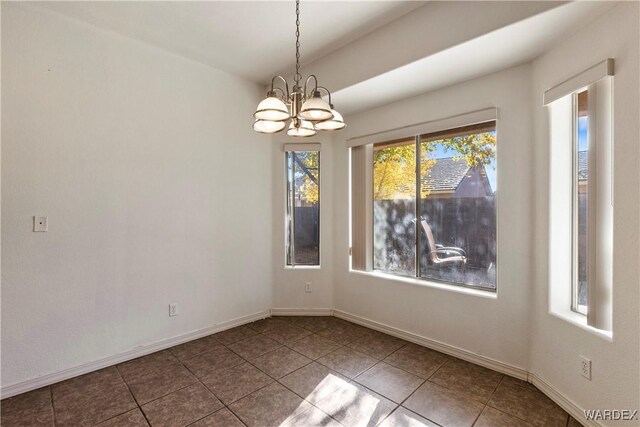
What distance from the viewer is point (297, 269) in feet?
12.3

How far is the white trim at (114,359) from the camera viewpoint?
7.07ft

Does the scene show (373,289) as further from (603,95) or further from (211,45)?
(211,45)

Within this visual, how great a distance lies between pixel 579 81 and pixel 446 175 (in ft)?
3.95

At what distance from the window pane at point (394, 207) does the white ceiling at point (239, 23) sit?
4.11 ft

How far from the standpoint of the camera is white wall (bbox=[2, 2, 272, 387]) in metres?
2.17

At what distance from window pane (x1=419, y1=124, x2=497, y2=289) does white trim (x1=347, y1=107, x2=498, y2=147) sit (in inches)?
5.2

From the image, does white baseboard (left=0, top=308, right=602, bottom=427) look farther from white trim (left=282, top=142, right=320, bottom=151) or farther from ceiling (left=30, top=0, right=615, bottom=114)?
ceiling (left=30, top=0, right=615, bottom=114)

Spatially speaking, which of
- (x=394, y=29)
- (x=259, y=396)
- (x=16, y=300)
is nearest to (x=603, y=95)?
(x=394, y=29)

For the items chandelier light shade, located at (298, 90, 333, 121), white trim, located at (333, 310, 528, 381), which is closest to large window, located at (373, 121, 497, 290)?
white trim, located at (333, 310, 528, 381)

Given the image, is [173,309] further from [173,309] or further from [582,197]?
[582,197]

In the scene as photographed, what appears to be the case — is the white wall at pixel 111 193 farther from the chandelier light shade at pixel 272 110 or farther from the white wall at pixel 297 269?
the chandelier light shade at pixel 272 110

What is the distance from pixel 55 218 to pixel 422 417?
306 centimetres

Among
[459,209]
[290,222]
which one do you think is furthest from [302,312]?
[459,209]

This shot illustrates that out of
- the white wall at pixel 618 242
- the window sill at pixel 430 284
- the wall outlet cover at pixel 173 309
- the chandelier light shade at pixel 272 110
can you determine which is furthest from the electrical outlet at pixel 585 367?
the wall outlet cover at pixel 173 309
